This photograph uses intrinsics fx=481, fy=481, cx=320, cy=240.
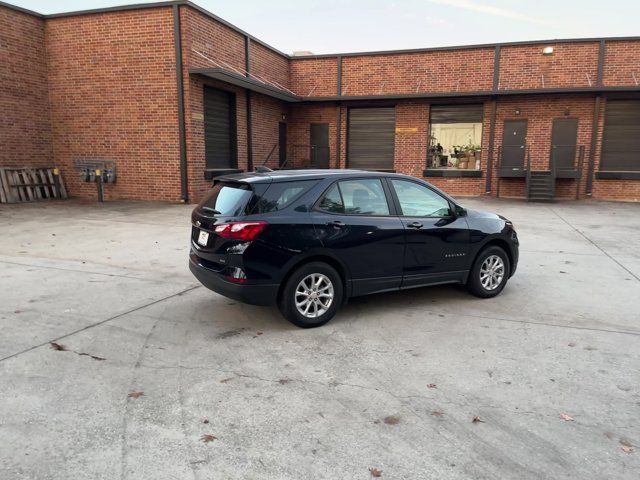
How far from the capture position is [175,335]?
4516 mm

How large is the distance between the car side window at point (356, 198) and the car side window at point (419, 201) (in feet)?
0.75

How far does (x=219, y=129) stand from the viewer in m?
16.0

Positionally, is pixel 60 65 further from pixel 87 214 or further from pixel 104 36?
pixel 87 214

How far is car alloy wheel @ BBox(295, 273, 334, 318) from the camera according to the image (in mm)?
4664

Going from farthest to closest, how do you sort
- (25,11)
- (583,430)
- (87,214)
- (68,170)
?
(68,170) → (25,11) → (87,214) → (583,430)

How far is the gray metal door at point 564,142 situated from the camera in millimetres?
17859

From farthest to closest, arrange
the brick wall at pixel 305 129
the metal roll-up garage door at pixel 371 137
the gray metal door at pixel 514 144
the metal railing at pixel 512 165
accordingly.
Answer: the brick wall at pixel 305 129, the metal roll-up garage door at pixel 371 137, the gray metal door at pixel 514 144, the metal railing at pixel 512 165

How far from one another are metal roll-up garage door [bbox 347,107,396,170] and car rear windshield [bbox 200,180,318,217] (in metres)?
15.8

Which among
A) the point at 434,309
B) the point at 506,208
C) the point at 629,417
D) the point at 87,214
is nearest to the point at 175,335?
the point at 434,309

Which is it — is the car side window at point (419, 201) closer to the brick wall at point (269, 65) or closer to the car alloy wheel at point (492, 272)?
the car alloy wheel at point (492, 272)

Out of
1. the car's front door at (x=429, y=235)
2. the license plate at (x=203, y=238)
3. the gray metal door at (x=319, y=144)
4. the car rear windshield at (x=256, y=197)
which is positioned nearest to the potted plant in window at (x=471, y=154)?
the gray metal door at (x=319, y=144)

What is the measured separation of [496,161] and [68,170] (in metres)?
15.4

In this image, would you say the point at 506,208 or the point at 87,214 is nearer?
the point at 87,214

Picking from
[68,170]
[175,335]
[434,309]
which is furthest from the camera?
[68,170]
